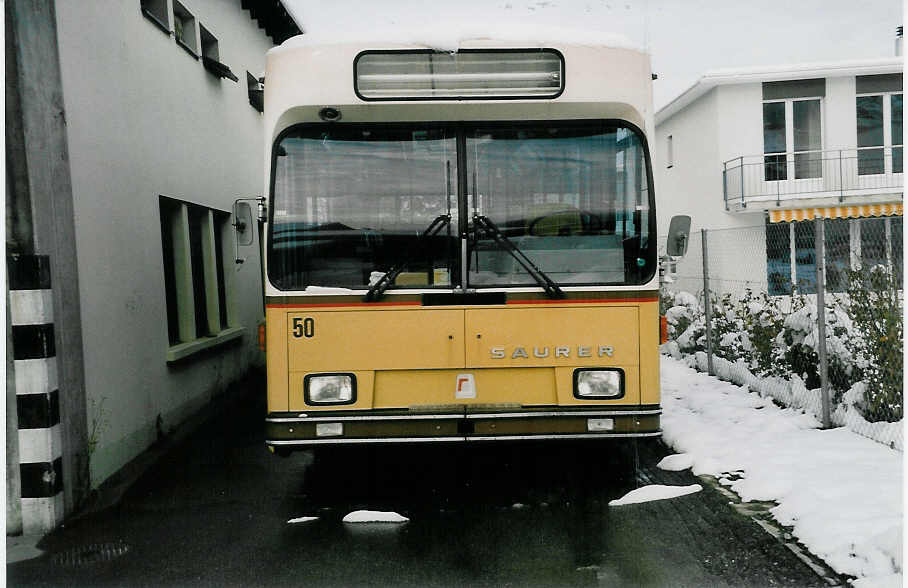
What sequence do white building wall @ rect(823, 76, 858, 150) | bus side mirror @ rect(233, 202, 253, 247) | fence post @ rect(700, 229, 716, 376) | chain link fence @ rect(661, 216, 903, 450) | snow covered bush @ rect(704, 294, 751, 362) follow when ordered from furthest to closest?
1. white building wall @ rect(823, 76, 858, 150)
2. fence post @ rect(700, 229, 716, 376)
3. snow covered bush @ rect(704, 294, 751, 362)
4. chain link fence @ rect(661, 216, 903, 450)
5. bus side mirror @ rect(233, 202, 253, 247)

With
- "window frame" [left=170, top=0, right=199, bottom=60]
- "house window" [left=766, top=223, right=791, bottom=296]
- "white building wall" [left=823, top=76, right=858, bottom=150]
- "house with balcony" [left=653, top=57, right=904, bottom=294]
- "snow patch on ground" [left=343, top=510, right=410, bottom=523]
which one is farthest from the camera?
"white building wall" [left=823, top=76, right=858, bottom=150]

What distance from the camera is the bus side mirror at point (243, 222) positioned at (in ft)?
19.0

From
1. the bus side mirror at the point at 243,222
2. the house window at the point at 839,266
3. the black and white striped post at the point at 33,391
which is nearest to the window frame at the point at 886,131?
the house window at the point at 839,266

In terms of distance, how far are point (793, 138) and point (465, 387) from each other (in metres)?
17.9

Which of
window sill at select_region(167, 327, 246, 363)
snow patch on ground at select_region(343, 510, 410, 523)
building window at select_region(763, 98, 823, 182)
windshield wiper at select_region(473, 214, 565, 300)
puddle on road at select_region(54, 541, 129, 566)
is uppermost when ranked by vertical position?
building window at select_region(763, 98, 823, 182)

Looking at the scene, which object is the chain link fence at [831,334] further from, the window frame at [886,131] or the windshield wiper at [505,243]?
the window frame at [886,131]

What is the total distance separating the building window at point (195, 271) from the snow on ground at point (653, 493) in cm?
509

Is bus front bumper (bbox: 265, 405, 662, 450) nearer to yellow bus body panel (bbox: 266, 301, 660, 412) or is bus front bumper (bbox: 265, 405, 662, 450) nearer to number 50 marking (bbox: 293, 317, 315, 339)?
yellow bus body panel (bbox: 266, 301, 660, 412)

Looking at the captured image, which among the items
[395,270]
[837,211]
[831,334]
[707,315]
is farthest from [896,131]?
[395,270]

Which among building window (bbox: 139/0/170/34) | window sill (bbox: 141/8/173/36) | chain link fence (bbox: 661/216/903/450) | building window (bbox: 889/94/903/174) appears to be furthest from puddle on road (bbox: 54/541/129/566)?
building window (bbox: 889/94/903/174)

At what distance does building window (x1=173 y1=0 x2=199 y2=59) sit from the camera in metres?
9.35

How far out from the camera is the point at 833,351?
7285 millimetres

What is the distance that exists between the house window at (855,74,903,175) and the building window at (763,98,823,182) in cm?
93

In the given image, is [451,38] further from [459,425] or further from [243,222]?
[459,425]
